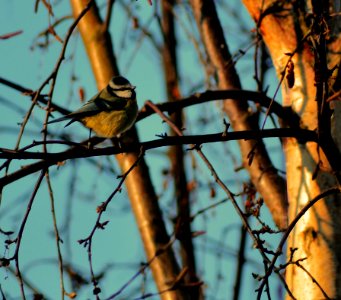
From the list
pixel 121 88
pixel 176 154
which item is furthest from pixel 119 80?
pixel 176 154

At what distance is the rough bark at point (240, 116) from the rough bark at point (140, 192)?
0.60 meters

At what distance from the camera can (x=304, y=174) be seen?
2896mm

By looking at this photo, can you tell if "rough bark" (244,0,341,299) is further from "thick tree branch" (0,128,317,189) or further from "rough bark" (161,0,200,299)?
"rough bark" (161,0,200,299)

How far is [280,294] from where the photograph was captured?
14.7 feet

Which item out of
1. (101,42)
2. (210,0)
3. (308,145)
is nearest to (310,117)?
(308,145)

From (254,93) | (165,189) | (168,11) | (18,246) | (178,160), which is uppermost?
(168,11)

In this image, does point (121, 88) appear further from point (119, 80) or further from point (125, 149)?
point (125, 149)

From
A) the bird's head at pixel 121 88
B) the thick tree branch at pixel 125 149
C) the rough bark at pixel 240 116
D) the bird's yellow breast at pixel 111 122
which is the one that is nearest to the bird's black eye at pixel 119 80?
the bird's head at pixel 121 88

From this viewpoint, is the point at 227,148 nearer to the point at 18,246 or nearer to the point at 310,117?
the point at 310,117

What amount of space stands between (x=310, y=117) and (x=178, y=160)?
2654mm

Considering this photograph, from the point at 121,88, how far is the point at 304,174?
47.1 inches

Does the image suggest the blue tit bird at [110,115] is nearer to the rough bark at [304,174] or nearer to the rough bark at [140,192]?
the rough bark at [140,192]

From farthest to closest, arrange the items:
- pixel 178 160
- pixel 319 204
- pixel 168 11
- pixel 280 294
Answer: pixel 168 11 < pixel 178 160 < pixel 280 294 < pixel 319 204

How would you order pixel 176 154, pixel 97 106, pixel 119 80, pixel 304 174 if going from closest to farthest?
pixel 304 174 → pixel 97 106 → pixel 119 80 → pixel 176 154
